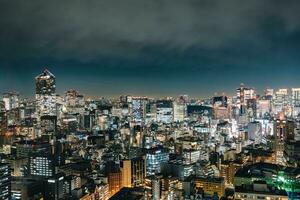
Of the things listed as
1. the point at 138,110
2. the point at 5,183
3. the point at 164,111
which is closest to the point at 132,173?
the point at 5,183

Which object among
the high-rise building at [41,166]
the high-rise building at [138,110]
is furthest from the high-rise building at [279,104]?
the high-rise building at [41,166]

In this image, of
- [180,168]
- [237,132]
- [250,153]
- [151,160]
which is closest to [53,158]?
[151,160]

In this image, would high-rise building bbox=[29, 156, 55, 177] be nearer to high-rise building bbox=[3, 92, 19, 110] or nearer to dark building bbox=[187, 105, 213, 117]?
high-rise building bbox=[3, 92, 19, 110]

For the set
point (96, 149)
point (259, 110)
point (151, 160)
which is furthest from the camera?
point (259, 110)

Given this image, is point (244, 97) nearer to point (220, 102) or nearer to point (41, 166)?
point (220, 102)

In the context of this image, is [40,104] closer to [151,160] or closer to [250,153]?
[151,160]

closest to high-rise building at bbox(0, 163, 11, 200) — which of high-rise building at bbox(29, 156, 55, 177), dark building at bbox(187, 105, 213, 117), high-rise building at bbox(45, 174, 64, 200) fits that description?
high-rise building at bbox(45, 174, 64, 200)

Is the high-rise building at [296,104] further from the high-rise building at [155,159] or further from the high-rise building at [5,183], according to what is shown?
the high-rise building at [5,183]

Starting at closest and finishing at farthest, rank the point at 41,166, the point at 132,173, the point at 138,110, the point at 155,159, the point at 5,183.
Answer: the point at 5,183, the point at 132,173, the point at 41,166, the point at 155,159, the point at 138,110
